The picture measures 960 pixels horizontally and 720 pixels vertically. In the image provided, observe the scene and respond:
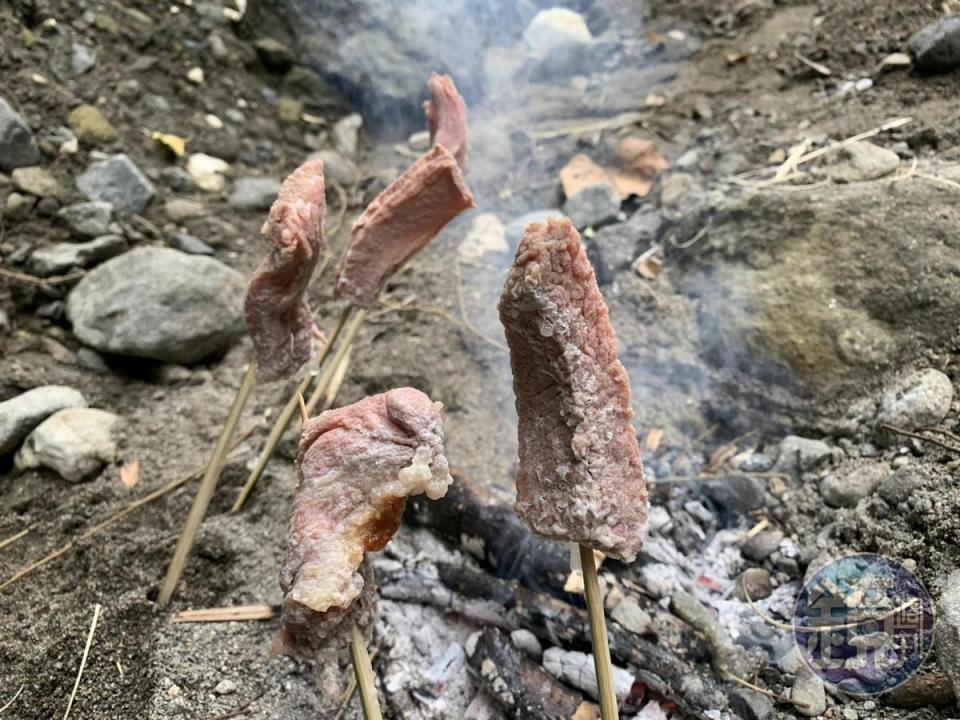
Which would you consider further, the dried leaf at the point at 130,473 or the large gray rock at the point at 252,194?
the large gray rock at the point at 252,194

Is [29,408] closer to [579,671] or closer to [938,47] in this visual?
[579,671]

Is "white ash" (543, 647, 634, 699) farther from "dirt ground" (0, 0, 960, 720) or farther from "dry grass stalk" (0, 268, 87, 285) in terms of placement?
"dry grass stalk" (0, 268, 87, 285)

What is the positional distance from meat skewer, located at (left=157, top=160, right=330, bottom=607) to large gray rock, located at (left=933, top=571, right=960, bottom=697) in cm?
209

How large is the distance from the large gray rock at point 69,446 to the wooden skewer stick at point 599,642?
221cm

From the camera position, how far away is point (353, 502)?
1448mm

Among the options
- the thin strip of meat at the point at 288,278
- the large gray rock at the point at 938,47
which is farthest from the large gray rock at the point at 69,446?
the large gray rock at the point at 938,47

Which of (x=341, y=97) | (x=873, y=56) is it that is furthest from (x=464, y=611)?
(x=341, y=97)

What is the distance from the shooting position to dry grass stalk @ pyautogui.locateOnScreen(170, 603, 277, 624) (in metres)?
2.13

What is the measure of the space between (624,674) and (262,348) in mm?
1578

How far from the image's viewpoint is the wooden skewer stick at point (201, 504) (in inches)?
85.0

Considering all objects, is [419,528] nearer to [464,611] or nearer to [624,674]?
[464,611]

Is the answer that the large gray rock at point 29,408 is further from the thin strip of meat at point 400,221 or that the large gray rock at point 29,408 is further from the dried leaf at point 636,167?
the dried leaf at point 636,167

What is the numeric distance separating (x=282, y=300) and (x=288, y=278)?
88 millimetres

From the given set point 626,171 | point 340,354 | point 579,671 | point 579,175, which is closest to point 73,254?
point 340,354
